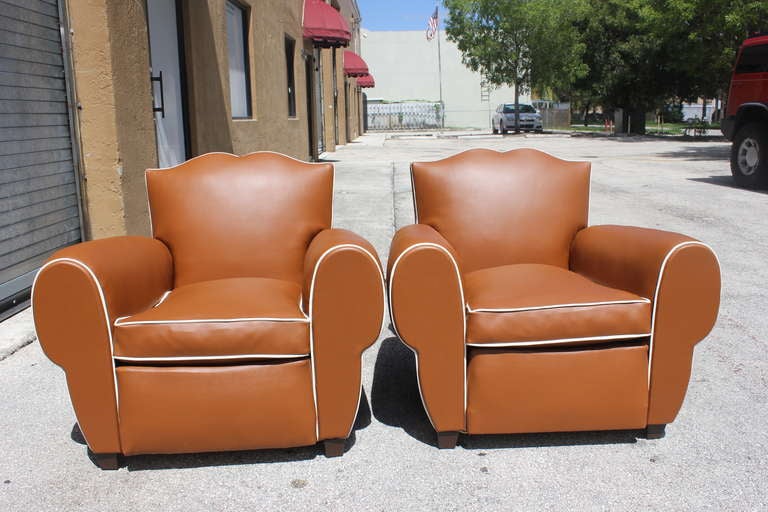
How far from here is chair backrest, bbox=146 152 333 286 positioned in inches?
135

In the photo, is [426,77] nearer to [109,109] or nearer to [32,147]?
[109,109]

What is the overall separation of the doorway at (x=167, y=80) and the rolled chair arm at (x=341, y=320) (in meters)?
4.11

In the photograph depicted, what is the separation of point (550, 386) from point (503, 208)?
1.14 m

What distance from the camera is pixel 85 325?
8.39 ft

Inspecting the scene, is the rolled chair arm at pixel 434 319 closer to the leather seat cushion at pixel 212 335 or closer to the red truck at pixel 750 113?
the leather seat cushion at pixel 212 335

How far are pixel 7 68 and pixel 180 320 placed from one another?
2.97 m

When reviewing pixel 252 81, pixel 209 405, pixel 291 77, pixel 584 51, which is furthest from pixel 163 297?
pixel 584 51

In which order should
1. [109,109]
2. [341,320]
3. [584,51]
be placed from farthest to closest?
[584,51]
[109,109]
[341,320]

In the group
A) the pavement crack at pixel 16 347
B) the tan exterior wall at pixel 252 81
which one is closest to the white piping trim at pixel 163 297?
the pavement crack at pixel 16 347

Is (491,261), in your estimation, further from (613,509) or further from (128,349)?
(128,349)

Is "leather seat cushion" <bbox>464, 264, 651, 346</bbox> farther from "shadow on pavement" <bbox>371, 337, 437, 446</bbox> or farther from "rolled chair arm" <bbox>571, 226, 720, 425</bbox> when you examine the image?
"shadow on pavement" <bbox>371, 337, 437, 446</bbox>

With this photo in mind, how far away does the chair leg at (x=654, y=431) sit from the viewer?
291 centimetres

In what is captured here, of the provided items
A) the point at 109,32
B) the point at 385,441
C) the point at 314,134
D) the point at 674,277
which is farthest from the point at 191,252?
the point at 314,134

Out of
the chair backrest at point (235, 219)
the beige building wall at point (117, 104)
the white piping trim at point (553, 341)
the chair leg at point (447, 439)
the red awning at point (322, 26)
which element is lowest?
the chair leg at point (447, 439)
